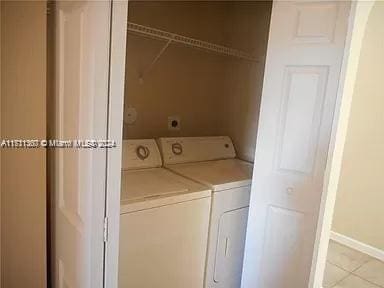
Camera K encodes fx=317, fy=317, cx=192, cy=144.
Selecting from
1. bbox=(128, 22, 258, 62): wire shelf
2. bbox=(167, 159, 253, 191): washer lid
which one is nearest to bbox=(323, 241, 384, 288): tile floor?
bbox=(167, 159, 253, 191): washer lid

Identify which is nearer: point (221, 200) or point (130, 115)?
point (221, 200)

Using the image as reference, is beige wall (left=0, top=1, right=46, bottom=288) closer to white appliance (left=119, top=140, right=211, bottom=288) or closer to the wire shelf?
white appliance (left=119, top=140, right=211, bottom=288)

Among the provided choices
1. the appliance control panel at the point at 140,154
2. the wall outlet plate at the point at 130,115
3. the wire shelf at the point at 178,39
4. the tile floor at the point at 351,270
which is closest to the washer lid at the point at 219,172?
the appliance control panel at the point at 140,154

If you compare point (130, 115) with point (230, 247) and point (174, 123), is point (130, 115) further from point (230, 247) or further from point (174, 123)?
point (230, 247)

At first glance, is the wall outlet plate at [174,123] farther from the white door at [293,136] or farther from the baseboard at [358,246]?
the baseboard at [358,246]

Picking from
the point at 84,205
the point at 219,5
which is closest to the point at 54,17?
the point at 84,205

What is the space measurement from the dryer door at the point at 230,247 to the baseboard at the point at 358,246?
1.60 meters

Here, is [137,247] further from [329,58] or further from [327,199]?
[329,58]

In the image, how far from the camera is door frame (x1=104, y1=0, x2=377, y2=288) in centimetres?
97

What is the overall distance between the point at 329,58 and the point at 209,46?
1.03 m

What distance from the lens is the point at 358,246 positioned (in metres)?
3.13

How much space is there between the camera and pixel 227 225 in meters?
2.04

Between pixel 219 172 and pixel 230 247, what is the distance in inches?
19.8

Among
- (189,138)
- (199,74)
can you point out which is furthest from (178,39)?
(189,138)
